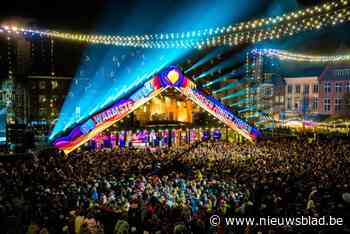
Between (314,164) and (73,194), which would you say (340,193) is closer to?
(314,164)

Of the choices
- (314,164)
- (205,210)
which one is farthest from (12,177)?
(314,164)

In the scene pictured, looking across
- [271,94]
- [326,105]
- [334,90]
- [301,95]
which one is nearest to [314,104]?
[326,105]

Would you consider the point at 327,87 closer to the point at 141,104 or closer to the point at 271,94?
the point at 271,94

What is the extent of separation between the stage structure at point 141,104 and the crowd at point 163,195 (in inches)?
133

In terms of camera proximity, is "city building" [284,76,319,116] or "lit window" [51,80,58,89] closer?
"city building" [284,76,319,116]

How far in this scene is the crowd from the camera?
7469 mm

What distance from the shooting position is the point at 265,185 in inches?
407

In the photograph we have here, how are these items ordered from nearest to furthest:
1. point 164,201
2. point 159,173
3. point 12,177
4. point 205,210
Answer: point 205,210
point 164,201
point 12,177
point 159,173

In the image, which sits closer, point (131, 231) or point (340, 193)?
point (131, 231)

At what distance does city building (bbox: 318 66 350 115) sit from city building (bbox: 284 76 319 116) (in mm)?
777

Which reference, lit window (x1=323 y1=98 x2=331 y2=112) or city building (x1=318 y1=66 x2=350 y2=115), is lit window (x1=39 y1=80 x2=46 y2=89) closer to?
city building (x1=318 y1=66 x2=350 y2=115)

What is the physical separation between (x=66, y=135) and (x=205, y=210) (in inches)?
471

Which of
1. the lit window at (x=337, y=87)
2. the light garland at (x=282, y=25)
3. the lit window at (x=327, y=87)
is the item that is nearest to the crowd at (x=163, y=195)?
the light garland at (x=282, y=25)

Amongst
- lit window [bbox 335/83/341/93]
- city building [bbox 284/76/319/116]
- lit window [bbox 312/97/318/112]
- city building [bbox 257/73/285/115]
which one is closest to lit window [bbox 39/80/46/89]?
city building [bbox 257/73/285/115]
